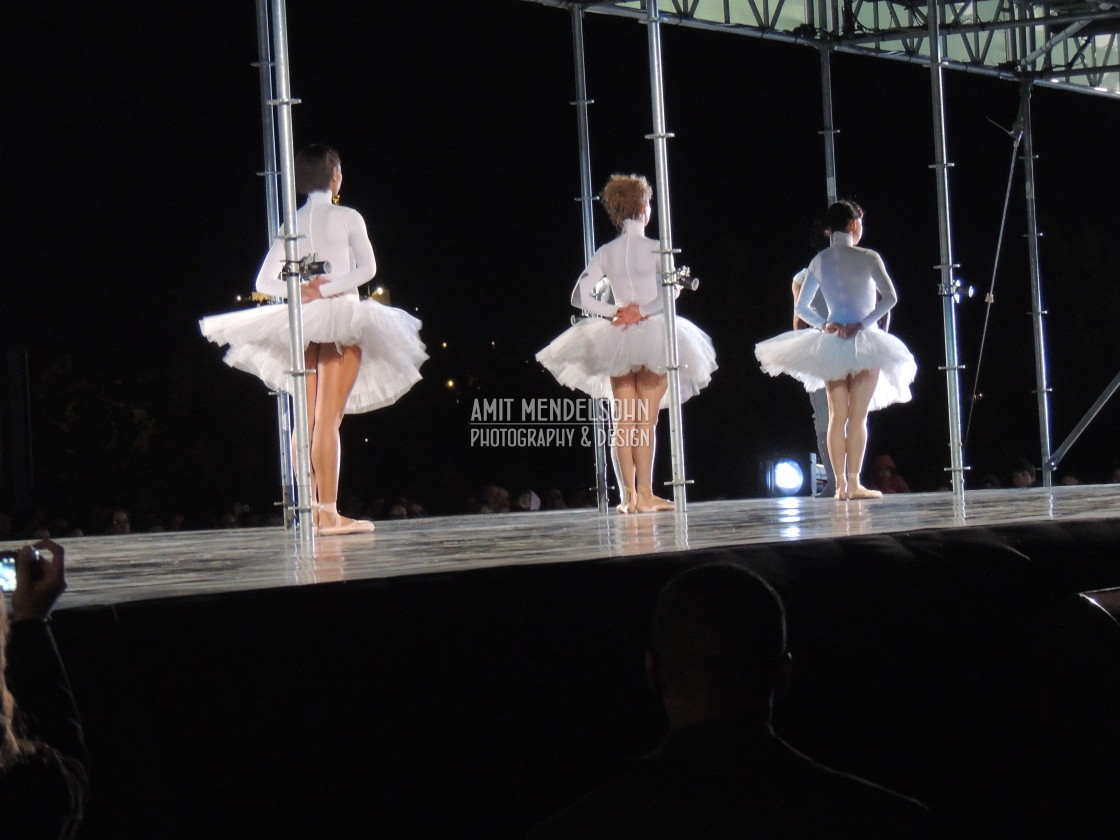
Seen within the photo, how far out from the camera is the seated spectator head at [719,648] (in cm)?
200

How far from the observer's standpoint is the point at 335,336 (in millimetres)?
5367

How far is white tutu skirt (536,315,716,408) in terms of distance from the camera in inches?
269

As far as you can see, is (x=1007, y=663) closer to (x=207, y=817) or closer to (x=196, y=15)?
(x=207, y=817)

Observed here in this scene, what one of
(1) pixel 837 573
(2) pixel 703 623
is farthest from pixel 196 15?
(2) pixel 703 623

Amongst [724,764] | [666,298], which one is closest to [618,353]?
[666,298]

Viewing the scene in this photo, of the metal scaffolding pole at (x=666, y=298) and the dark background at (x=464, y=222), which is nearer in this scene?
the metal scaffolding pole at (x=666, y=298)

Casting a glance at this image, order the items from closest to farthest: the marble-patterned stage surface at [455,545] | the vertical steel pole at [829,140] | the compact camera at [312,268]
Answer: the marble-patterned stage surface at [455,545] < the compact camera at [312,268] < the vertical steel pole at [829,140]

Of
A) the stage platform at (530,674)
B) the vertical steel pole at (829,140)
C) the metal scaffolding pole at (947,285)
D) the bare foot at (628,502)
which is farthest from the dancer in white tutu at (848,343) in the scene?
the stage platform at (530,674)

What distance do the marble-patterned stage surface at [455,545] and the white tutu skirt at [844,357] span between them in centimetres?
112

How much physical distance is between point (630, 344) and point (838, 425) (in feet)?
4.62

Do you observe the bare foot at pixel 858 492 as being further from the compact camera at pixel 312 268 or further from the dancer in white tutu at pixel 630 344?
the compact camera at pixel 312 268

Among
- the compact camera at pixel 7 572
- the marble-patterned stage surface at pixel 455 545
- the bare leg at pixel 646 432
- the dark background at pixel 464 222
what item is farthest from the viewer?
the dark background at pixel 464 222

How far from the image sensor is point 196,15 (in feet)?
35.2

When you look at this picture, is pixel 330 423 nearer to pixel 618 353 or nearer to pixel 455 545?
pixel 455 545
